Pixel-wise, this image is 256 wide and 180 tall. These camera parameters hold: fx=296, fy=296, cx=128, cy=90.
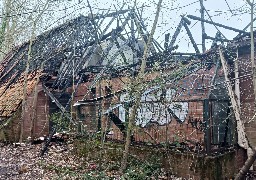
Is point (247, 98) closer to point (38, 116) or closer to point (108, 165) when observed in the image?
point (108, 165)

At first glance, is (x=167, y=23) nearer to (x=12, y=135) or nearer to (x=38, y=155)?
(x=38, y=155)

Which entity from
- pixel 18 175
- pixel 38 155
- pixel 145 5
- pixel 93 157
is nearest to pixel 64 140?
pixel 38 155

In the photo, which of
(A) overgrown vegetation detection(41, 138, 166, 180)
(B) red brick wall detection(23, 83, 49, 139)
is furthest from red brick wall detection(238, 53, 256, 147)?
(B) red brick wall detection(23, 83, 49, 139)

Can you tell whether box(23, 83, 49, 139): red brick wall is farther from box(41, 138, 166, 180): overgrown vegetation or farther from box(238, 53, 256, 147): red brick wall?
box(238, 53, 256, 147): red brick wall

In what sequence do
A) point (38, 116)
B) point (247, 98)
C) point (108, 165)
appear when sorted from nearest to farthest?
point (108, 165) → point (247, 98) → point (38, 116)

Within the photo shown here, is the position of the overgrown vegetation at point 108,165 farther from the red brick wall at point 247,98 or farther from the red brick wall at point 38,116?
the red brick wall at point 38,116

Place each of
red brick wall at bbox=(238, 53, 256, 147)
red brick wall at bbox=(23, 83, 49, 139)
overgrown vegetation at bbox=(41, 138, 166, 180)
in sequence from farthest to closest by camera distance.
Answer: red brick wall at bbox=(23, 83, 49, 139)
red brick wall at bbox=(238, 53, 256, 147)
overgrown vegetation at bbox=(41, 138, 166, 180)

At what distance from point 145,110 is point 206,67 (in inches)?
90.5

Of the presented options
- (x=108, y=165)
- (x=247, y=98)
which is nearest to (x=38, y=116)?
(x=108, y=165)

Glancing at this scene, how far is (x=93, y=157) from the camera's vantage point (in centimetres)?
870

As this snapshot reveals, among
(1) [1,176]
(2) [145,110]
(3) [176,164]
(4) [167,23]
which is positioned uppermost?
(4) [167,23]

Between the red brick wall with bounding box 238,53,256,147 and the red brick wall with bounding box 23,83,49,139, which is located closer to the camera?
the red brick wall with bounding box 238,53,256,147

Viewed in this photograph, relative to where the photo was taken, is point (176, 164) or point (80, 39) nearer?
point (176, 164)

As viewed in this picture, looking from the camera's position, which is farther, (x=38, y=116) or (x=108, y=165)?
(x=38, y=116)
